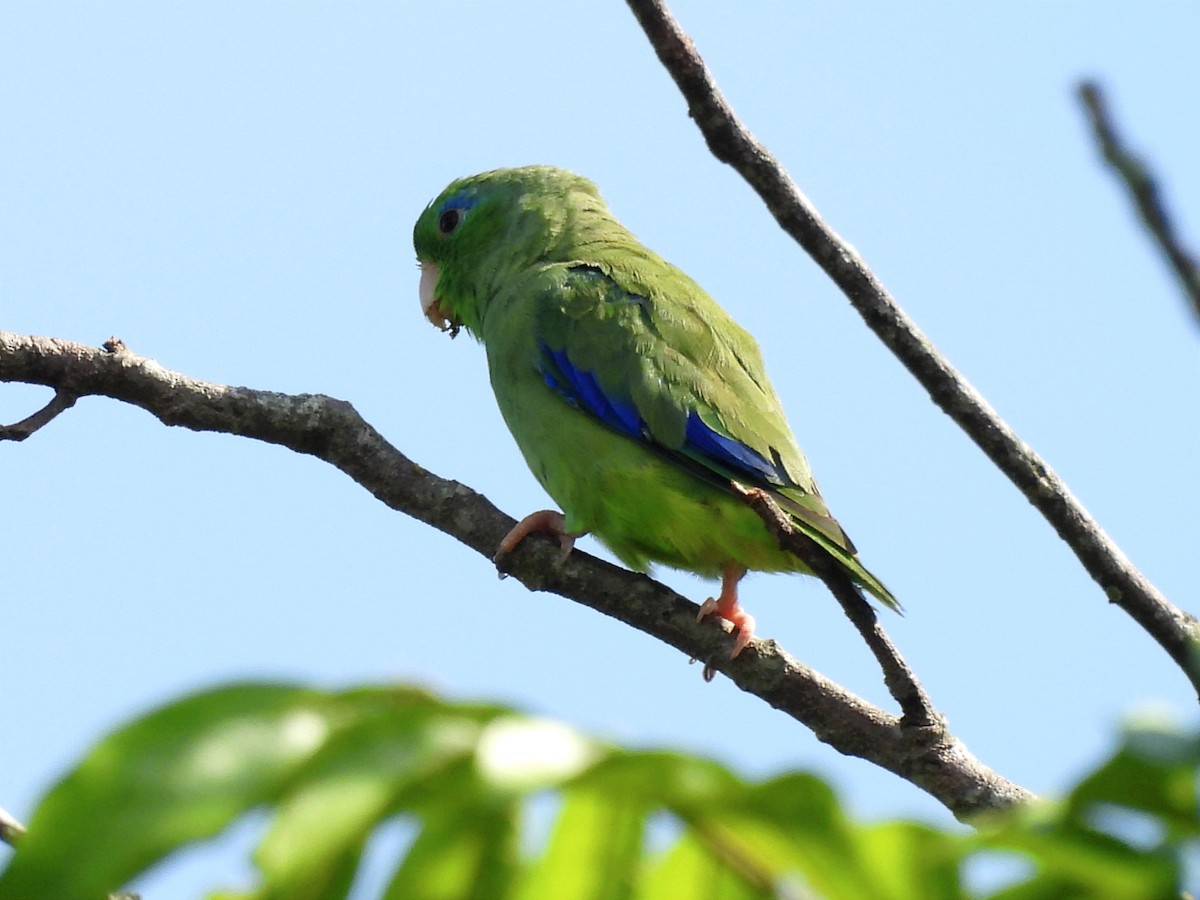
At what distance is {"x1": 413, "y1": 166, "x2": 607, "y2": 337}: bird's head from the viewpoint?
7211 mm

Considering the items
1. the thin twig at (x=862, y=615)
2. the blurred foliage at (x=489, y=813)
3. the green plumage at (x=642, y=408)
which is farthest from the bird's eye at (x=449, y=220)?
the blurred foliage at (x=489, y=813)

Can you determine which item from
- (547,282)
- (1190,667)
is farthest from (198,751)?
(547,282)

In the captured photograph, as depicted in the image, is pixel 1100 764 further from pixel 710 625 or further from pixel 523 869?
pixel 710 625

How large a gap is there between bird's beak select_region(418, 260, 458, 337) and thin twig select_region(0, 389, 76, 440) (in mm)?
3533

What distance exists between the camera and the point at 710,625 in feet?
15.5

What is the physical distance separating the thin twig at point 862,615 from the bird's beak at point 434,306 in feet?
13.7

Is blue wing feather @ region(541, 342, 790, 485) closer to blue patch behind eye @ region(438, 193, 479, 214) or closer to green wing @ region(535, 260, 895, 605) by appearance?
green wing @ region(535, 260, 895, 605)

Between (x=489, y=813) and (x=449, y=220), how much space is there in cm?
683

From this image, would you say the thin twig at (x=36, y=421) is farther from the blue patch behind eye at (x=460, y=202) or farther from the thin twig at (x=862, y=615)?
the blue patch behind eye at (x=460, y=202)

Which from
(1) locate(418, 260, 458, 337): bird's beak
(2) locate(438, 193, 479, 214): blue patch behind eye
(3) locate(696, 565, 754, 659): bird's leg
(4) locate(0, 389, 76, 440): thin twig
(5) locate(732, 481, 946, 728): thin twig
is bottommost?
(4) locate(0, 389, 76, 440): thin twig

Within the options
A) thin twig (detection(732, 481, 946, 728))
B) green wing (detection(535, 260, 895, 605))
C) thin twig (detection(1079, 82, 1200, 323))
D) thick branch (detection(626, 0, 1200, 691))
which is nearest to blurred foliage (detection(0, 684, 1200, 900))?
thin twig (detection(1079, 82, 1200, 323))

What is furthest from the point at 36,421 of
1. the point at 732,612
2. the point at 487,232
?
the point at 487,232

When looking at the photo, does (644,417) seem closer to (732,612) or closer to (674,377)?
(674,377)

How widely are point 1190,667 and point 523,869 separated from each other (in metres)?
1.99
